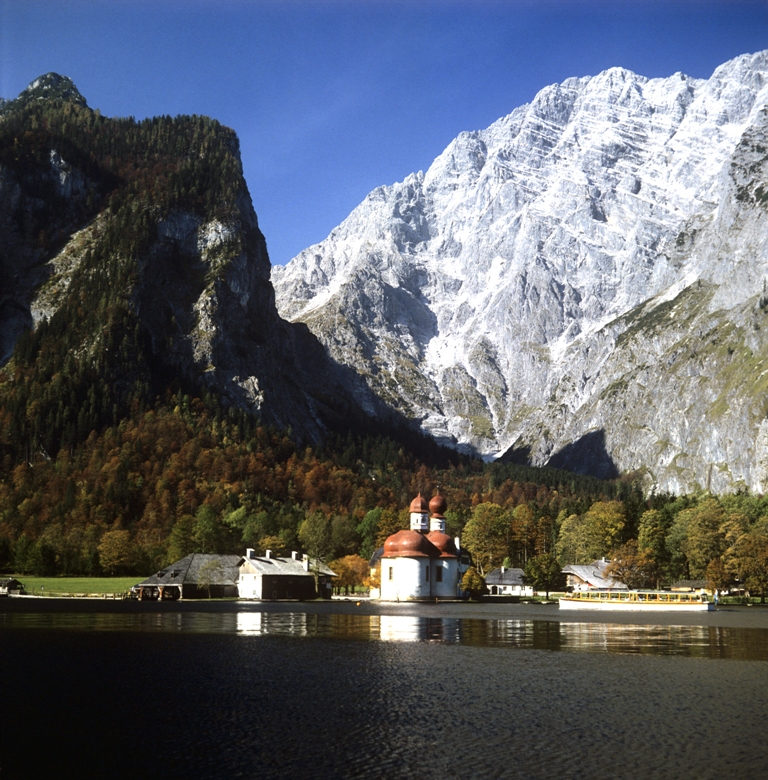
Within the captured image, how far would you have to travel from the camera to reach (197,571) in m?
142

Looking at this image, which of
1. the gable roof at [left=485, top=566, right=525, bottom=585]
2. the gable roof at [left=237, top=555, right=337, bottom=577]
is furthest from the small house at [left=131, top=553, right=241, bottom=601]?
the gable roof at [left=485, top=566, right=525, bottom=585]

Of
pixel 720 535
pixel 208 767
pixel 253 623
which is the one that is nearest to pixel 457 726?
pixel 208 767

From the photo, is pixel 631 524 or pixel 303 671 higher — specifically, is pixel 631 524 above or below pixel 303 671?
above

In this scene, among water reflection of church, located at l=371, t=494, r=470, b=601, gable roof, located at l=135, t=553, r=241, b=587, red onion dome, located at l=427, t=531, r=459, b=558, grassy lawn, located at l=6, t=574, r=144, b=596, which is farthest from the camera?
red onion dome, located at l=427, t=531, r=459, b=558

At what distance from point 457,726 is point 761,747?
1089 cm

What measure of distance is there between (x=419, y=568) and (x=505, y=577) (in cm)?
2869

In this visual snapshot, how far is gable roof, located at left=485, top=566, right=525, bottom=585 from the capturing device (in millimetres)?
174875

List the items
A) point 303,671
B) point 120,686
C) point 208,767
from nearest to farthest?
point 208,767 < point 120,686 < point 303,671

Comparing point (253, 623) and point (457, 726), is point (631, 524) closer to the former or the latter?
point (253, 623)

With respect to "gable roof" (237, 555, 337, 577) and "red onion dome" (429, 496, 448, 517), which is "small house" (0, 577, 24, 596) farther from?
"red onion dome" (429, 496, 448, 517)

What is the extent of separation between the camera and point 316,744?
31.0 m

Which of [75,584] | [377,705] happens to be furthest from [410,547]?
[377,705]

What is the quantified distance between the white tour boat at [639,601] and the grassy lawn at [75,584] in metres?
72.5

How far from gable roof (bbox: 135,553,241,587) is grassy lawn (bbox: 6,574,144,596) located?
8.68 metres
